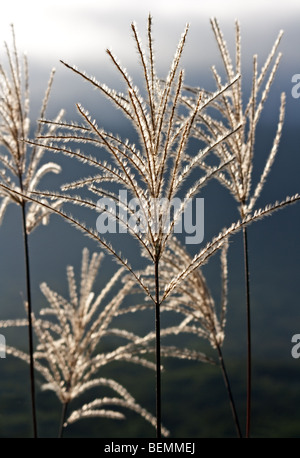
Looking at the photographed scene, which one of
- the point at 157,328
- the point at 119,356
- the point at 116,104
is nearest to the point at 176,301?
the point at 119,356

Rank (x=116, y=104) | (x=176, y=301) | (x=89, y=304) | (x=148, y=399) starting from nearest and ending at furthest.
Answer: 1. (x=116, y=104)
2. (x=176, y=301)
3. (x=89, y=304)
4. (x=148, y=399)

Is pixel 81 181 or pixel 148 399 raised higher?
pixel 81 181

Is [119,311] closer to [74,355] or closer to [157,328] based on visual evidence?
[74,355]

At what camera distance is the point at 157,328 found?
3.62 feet

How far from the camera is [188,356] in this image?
1843 millimetres

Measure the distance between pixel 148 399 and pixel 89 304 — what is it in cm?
358

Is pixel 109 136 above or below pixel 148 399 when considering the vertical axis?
above

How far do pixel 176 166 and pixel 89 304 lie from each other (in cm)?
112

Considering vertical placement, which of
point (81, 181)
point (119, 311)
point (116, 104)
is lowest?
point (119, 311)

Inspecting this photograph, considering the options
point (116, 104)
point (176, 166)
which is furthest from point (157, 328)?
point (116, 104)
